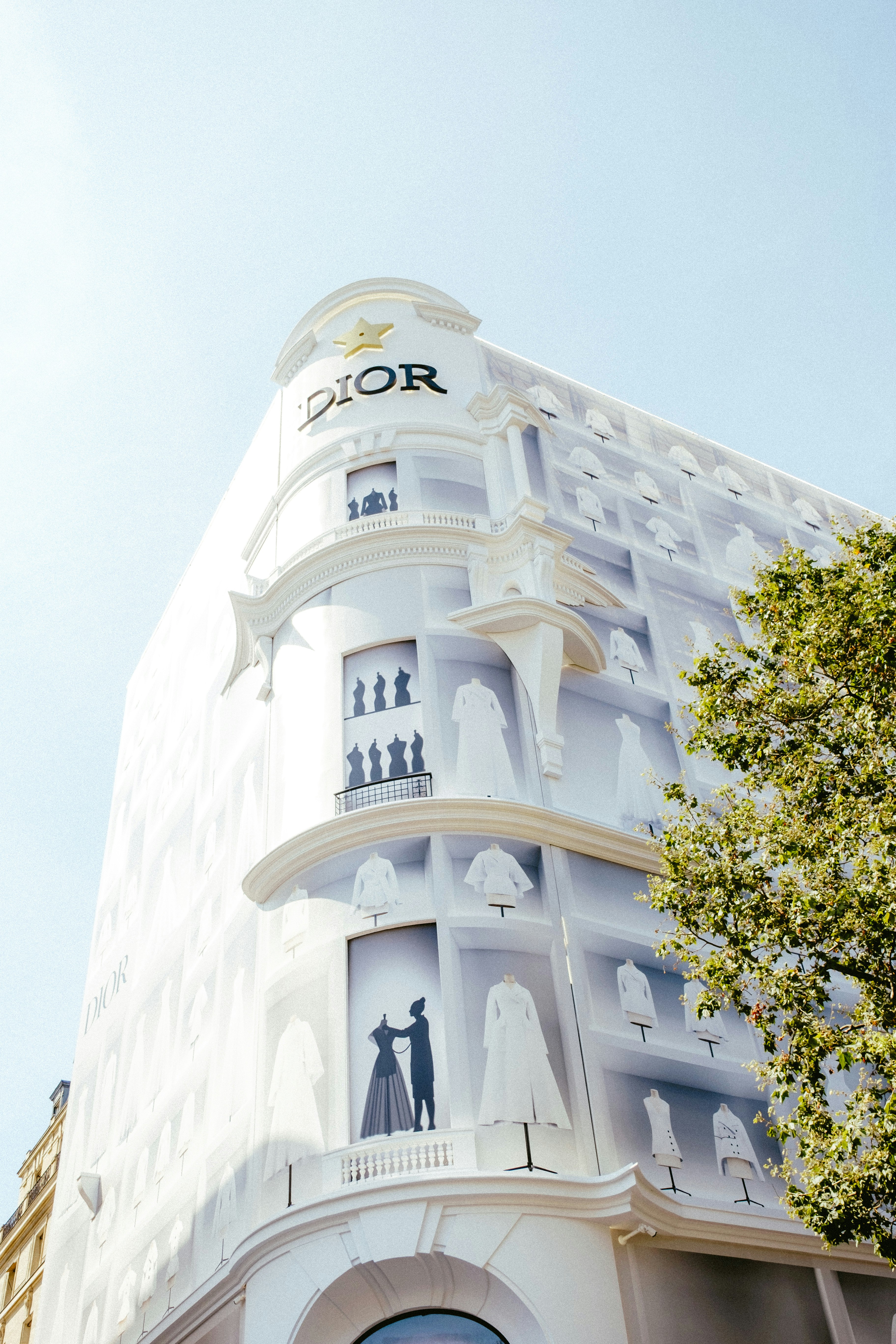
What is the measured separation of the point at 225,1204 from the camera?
19.9m

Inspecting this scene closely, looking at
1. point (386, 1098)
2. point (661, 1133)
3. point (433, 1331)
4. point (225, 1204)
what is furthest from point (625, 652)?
point (433, 1331)

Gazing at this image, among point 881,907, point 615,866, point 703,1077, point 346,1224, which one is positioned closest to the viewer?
point 881,907

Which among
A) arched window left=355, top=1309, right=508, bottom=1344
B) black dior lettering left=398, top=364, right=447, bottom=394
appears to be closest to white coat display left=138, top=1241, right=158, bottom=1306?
arched window left=355, top=1309, right=508, bottom=1344

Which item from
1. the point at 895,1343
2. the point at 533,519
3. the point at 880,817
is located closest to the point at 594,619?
the point at 533,519

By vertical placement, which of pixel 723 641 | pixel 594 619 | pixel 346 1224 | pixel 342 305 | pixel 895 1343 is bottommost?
pixel 895 1343

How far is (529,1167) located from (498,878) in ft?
15.2

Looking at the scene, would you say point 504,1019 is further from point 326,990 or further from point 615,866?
point 615,866

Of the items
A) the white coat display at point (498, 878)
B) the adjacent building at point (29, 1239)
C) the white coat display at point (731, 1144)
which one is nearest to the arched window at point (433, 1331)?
the white coat display at point (731, 1144)

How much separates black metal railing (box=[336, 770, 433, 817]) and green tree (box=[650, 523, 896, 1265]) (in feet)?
16.4

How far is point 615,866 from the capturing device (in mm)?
21578

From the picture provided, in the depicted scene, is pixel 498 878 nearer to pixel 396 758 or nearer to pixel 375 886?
pixel 375 886

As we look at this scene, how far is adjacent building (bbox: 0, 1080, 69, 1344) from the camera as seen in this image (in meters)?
38.5

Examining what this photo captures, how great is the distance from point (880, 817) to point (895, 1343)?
9.12 meters

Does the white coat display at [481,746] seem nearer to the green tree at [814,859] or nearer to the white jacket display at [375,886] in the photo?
the white jacket display at [375,886]
